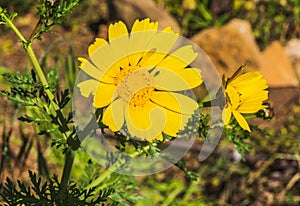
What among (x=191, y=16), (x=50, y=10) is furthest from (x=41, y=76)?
(x=191, y=16)

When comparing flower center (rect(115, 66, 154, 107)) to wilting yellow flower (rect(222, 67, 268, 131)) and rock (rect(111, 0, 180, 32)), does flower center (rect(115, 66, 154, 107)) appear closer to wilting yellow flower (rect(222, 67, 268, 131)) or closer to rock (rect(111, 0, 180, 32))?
wilting yellow flower (rect(222, 67, 268, 131))

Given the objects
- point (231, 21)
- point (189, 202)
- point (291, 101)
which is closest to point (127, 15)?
point (231, 21)

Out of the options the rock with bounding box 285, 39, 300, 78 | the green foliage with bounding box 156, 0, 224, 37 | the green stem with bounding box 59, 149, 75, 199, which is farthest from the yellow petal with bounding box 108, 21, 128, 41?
the rock with bounding box 285, 39, 300, 78

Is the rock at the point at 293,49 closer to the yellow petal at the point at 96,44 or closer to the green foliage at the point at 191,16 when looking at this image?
the green foliage at the point at 191,16

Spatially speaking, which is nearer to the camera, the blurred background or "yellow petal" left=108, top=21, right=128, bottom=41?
"yellow petal" left=108, top=21, right=128, bottom=41

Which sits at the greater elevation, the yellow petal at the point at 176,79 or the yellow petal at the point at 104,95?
the yellow petal at the point at 104,95

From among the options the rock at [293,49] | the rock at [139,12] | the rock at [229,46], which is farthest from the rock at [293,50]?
the rock at [139,12]
